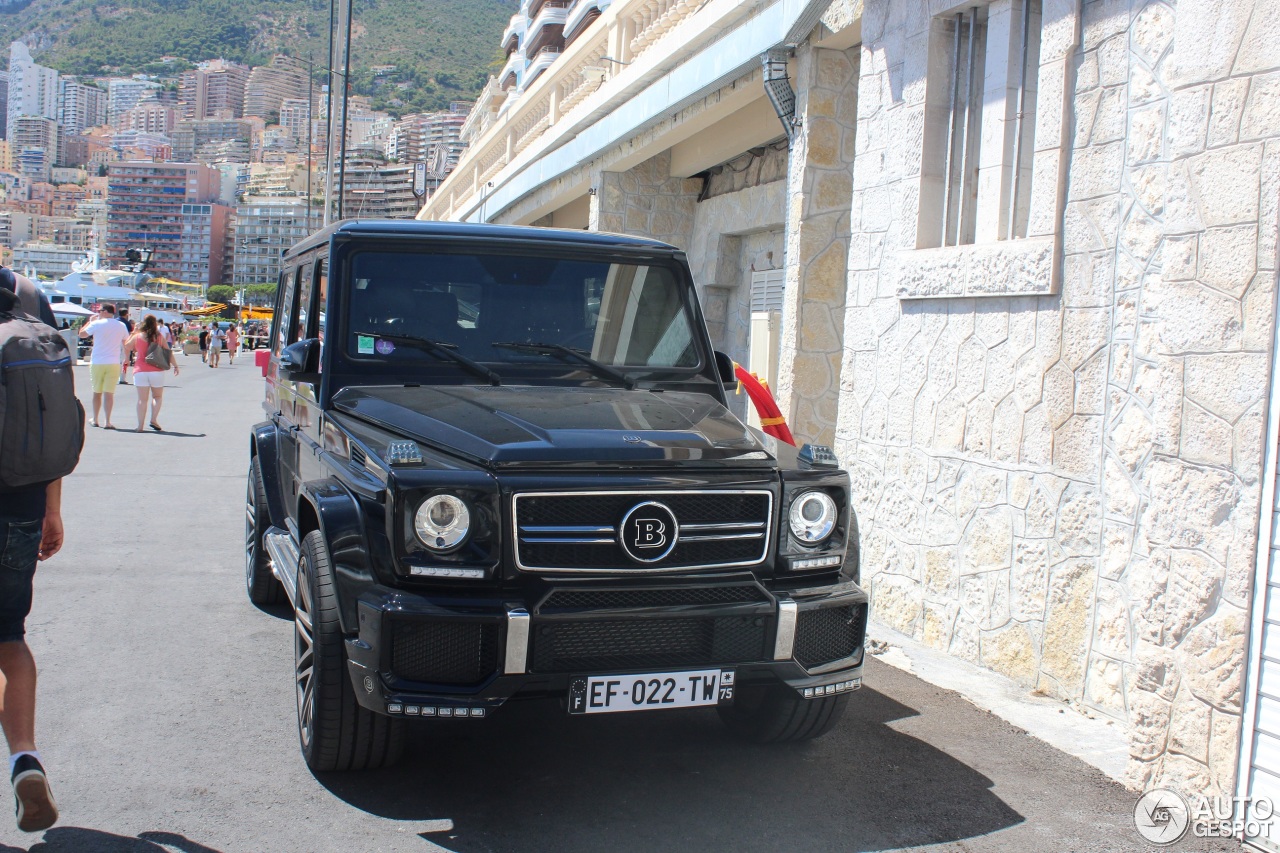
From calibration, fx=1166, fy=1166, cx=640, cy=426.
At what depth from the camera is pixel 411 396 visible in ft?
14.7

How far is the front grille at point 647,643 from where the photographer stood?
11.4ft

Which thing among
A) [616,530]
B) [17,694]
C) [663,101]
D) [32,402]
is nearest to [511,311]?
[616,530]

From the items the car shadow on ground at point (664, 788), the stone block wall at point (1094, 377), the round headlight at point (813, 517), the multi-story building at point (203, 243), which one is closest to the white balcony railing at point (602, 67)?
the stone block wall at point (1094, 377)

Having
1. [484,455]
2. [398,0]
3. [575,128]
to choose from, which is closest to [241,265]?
[398,0]

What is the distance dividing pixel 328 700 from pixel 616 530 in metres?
1.08

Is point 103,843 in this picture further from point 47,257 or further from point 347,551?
point 47,257

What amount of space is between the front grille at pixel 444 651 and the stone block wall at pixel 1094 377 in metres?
2.32

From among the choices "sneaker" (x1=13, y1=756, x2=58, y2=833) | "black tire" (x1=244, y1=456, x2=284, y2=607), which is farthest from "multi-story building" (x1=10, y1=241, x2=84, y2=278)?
"sneaker" (x1=13, y1=756, x2=58, y2=833)

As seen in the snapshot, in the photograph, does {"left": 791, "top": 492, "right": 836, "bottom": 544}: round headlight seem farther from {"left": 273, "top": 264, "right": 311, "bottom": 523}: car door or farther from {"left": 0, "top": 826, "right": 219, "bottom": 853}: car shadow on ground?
{"left": 273, "top": 264, "right": 311, "bottom": 523}: car door

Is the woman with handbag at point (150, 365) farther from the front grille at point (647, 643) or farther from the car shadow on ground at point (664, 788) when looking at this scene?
the front grille at point (647, 643)

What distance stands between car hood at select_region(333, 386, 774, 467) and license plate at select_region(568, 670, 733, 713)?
2.20 feet

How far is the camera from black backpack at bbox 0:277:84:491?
3473mm

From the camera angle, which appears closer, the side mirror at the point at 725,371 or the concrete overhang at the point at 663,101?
the side mirror at the point at 725,371

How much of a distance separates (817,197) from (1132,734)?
452 centimetres
